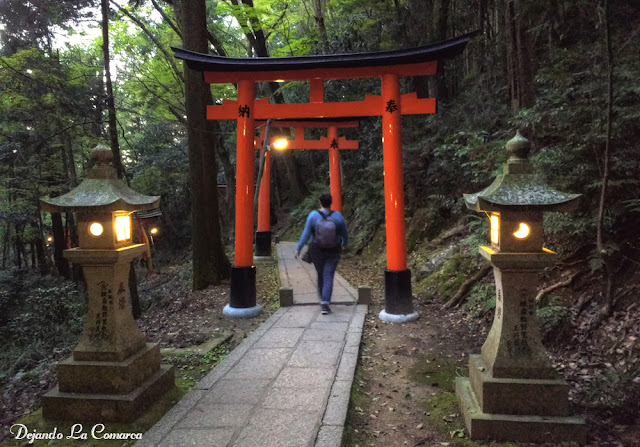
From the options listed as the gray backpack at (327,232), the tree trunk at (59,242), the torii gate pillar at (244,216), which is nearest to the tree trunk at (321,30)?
the torii gate pillar at (244,216)

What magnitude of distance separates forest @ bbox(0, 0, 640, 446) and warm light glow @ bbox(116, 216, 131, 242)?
2.25 metres

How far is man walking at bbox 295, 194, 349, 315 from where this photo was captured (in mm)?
6336

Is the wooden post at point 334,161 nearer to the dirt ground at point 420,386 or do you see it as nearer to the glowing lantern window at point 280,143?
the glowing lantern window at point 280,143

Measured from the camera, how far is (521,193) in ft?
10.8

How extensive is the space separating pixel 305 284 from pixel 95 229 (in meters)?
5.55

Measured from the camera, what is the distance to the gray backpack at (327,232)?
6.32 meters

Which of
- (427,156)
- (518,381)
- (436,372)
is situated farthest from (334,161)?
(518,381)

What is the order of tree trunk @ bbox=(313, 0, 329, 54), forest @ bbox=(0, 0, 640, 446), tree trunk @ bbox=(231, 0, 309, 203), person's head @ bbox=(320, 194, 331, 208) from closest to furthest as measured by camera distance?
forest @ bbox=(0, 0, 640, 446) → person's head @ bbox=(320, 194, 331, 208) → tree trunk @ bbox=(313, 0, 329, 54) → tree trunk @ bbox=(231, 0, 309, 203)

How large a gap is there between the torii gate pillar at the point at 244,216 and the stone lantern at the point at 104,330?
291cm

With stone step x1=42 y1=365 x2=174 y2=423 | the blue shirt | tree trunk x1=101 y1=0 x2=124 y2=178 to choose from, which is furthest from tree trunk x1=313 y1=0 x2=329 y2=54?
stone step x1=42 y1=365 x2=174 y2=423

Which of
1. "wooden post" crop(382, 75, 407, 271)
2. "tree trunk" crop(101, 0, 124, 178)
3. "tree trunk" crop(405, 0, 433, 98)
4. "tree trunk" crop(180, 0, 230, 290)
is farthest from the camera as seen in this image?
"tree trunk" crop(405, 0, 433, 98)

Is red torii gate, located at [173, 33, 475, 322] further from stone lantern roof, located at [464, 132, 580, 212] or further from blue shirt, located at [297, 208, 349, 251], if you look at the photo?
stone lantern roof, located at [464, 132, 580, 212]

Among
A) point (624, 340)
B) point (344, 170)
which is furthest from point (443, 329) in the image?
point (344, 170)

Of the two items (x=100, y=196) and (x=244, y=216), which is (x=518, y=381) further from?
(x=244, y=216)
